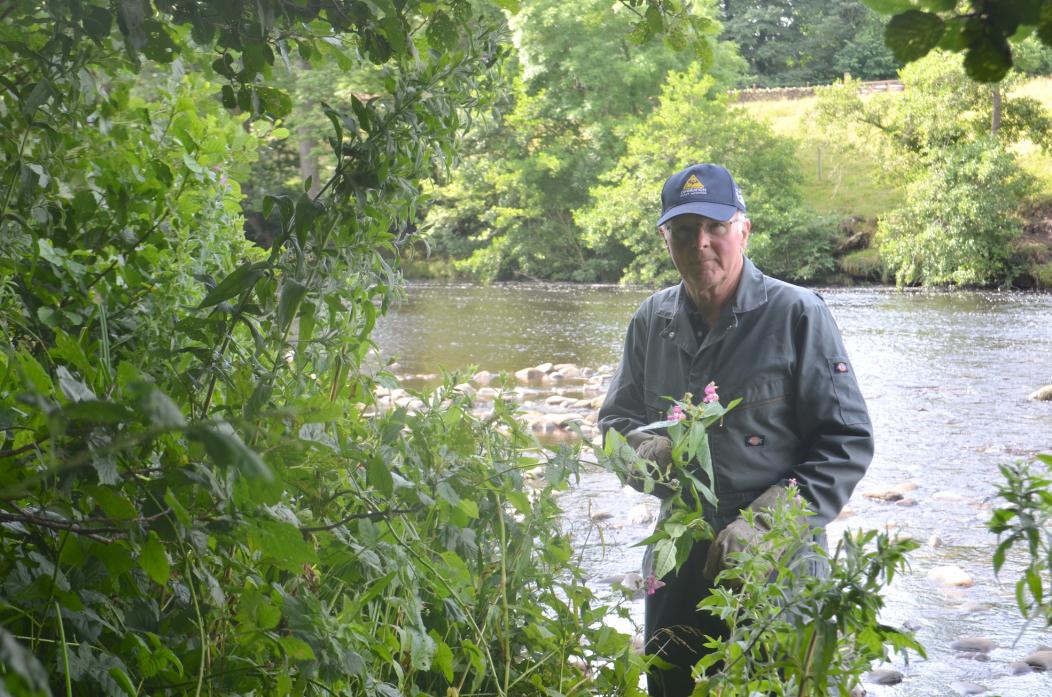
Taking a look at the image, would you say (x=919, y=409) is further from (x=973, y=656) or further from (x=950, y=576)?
(x=973, y=656)

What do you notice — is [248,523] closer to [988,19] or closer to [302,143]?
[988,19]

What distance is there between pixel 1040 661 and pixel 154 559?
4.32m

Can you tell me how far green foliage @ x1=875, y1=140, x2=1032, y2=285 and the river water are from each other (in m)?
0.93

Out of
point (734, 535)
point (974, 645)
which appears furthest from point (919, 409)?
point (734, 535)

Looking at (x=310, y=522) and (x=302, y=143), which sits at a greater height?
(x=302, y=143)

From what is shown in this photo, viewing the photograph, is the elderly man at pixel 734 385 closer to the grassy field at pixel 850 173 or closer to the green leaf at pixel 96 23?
the green leaf at pixel 96 23

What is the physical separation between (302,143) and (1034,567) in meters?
30.0

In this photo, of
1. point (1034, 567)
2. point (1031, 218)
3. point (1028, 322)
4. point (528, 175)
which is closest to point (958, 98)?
point (1031, 218)

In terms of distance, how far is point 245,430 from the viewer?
2.85 ft

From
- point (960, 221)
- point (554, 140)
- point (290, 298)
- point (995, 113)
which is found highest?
point (995, 113)

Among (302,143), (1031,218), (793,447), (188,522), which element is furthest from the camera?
(302,143)

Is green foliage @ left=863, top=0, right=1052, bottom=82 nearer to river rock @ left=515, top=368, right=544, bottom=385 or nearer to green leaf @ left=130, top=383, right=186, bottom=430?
green leaf @ left=130, top=383, right=186, bottom=430

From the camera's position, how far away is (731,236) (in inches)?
120

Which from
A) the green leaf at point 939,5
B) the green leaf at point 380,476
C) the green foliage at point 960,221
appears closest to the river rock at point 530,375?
the green leaf at point 380,476
